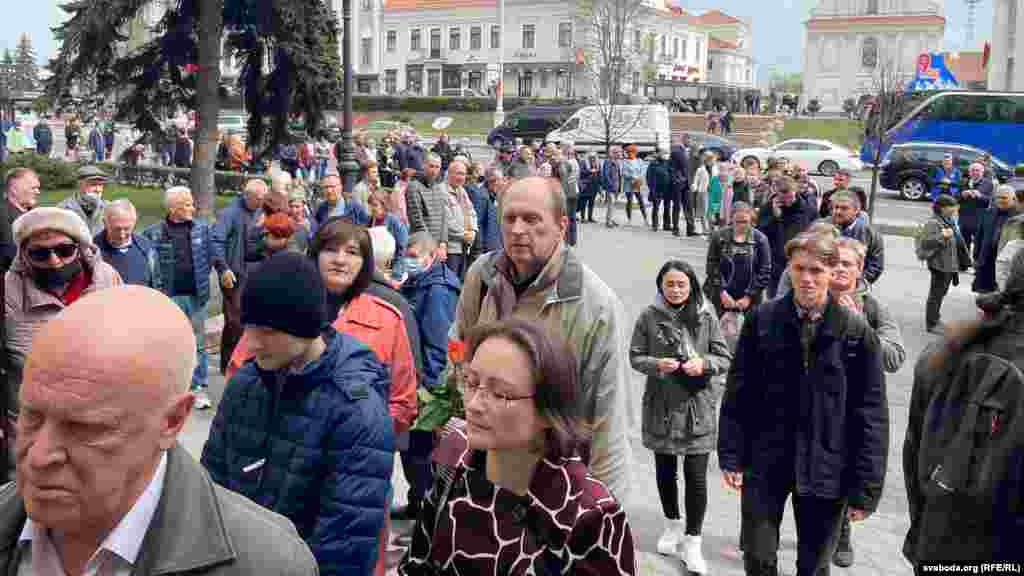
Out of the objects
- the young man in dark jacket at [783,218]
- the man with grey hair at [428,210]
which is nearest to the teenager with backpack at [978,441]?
the young man in dark jacket at [783,218]

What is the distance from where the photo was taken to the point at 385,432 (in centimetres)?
353

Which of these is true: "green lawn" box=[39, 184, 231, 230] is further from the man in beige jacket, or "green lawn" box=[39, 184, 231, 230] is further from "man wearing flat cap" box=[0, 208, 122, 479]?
the man in beige jacket

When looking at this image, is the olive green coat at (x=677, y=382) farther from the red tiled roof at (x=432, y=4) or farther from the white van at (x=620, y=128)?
the red tiled roof at (x=432, y=4)

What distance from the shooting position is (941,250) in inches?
502

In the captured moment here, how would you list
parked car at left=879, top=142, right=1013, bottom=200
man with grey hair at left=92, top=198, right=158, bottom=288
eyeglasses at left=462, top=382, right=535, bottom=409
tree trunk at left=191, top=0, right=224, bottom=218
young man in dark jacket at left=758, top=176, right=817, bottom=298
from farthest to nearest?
parked car at left=879, top=142, right=1013, bottom=200 < tree trunk at left=191, top=0, right=224, bottom=218 < young man in dark jacket at left=758, top=176, right=817, bottom=298 < man with grey hair at left=92, top=198, right=158, bottom=288 < eyeglasses at left=462, top=382, right=535, bottom=409

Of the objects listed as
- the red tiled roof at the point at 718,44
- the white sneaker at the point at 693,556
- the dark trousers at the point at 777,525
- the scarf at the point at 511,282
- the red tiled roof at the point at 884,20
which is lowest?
the white sneaker at the point at 693,556

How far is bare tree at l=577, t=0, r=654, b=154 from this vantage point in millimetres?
40400

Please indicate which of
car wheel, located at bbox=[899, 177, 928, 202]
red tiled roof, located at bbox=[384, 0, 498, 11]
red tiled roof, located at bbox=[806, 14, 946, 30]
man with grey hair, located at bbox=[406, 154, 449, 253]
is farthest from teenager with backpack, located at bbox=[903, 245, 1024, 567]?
red tiled roof, located at bbox=[806, 14, 946, 30]

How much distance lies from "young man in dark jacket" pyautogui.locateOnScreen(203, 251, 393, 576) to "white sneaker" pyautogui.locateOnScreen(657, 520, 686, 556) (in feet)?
9.87

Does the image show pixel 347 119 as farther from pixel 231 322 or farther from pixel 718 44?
pixel 718 44

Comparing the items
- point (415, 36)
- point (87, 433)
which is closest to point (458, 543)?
point (87, 433)

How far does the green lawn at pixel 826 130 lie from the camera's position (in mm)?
56312

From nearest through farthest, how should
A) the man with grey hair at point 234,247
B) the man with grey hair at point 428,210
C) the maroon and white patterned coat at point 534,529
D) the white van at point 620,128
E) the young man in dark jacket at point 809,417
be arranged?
1. the maroon and white patterned coat at point 534,529
2. the young man in dark jacket at point 809,417
3. the man with grey hair at point 234,247
4. the man with grey hair at point 428,210
5. the white van at point 620,128

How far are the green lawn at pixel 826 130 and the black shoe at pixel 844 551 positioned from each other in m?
51.0
